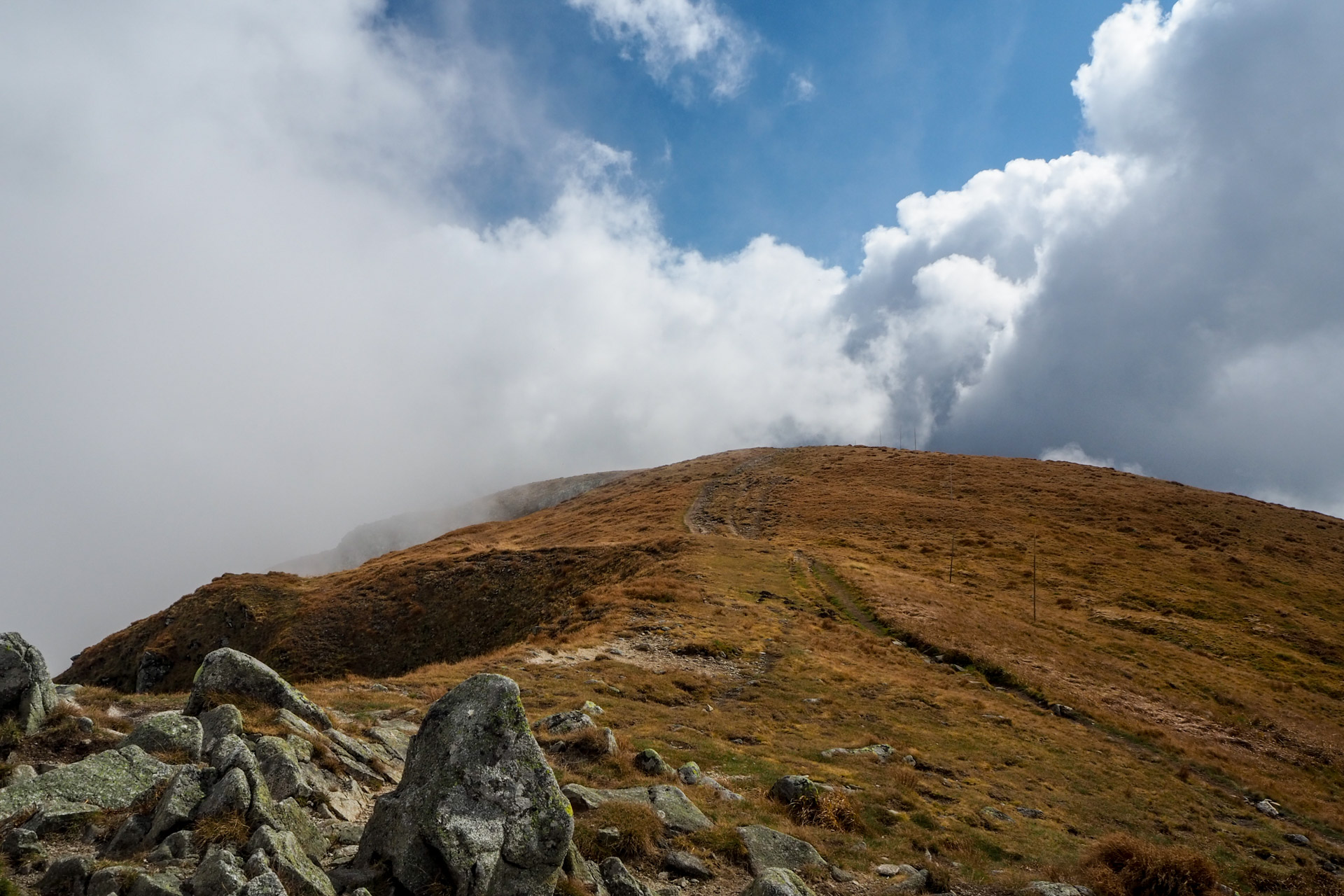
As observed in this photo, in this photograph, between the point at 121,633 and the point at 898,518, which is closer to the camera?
the point at 121,633

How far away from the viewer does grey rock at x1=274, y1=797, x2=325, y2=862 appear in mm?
10352

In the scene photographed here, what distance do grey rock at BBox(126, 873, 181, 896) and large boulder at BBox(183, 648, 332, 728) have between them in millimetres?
6968

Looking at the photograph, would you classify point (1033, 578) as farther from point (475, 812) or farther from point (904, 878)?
point (475, 812)

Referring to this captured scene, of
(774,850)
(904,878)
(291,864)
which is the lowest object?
(904,878)

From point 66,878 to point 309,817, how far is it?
3280mm

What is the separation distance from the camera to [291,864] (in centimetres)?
884

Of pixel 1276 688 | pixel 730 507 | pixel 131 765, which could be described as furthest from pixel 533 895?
pixel 730 507

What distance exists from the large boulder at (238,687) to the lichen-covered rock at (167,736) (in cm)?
182

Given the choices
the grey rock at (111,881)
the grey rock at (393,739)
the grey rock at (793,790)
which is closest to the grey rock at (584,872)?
the grey rock at (111,881)

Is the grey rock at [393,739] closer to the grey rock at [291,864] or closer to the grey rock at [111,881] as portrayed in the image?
the grey rock at [291,864]

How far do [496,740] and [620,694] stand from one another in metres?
18.3

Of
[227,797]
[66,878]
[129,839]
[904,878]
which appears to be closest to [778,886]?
[904,878]

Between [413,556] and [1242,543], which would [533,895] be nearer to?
[413,556]

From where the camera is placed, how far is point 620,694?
1113 inches
